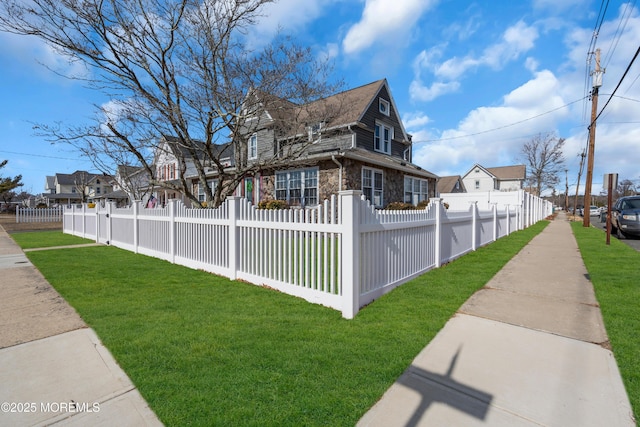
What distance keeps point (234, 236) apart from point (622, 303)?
227 inches

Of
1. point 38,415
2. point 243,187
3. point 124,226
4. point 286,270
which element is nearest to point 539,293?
point 286,270

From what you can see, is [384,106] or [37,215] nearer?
[384,106]

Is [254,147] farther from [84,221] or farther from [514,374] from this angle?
[514,374]

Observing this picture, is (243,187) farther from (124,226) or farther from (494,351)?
(494,351)

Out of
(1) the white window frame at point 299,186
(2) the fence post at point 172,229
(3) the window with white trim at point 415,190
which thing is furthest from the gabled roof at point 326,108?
(3) the window with white trim at point 415,190

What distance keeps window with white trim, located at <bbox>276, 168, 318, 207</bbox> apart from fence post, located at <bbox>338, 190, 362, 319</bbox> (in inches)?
422

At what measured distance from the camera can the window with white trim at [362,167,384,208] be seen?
1484 cm

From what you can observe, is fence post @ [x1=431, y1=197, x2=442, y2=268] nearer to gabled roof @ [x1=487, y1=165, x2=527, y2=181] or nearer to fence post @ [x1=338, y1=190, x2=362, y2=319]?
fence post @ [x1=338, y1=190, x2=362, y2=319]

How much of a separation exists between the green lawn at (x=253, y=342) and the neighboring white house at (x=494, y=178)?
162 feet

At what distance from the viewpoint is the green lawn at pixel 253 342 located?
2176 millimetres

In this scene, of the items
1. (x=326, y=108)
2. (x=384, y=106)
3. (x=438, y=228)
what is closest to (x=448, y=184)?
(x=384, y=106)

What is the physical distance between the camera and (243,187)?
58.5ft

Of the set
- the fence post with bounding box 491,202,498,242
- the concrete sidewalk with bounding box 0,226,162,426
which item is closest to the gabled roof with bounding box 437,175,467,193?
the fence post with bounding box 491,202,498,242

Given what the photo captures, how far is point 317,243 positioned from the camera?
429cm
